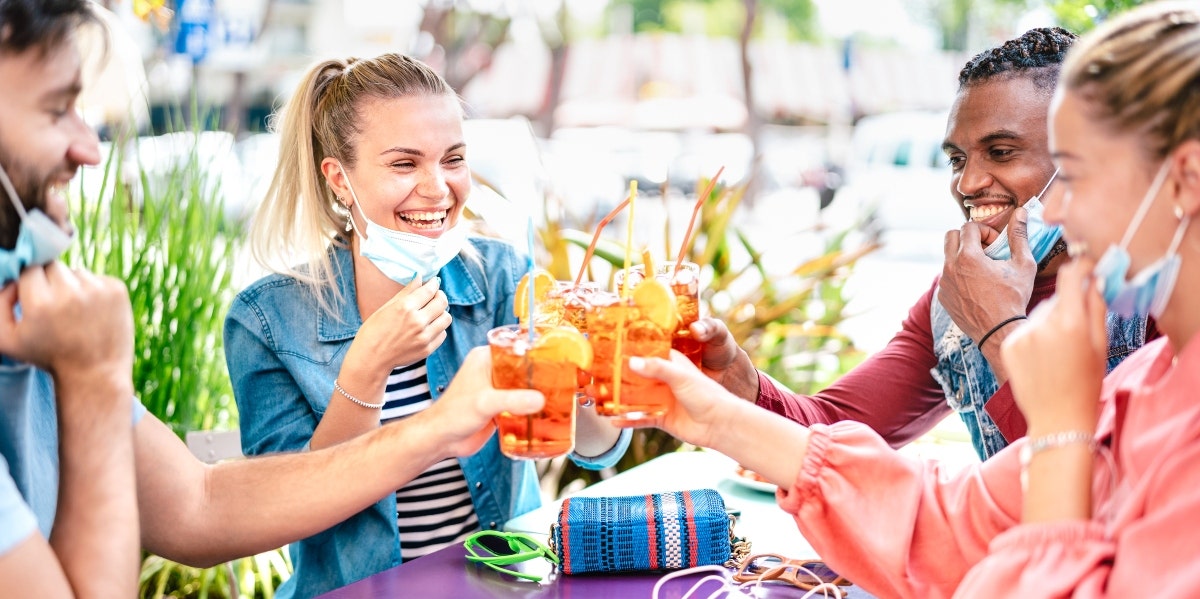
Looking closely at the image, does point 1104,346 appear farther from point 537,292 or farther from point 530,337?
point 537,292

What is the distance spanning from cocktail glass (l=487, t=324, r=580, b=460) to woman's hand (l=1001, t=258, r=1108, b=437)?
659 mm

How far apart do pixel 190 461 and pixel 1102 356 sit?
1.53 metres

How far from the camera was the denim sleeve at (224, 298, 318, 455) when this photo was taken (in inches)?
97.0

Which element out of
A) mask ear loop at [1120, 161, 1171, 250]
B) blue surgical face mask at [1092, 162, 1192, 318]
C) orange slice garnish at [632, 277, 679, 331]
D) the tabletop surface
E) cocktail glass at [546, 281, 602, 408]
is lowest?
the tabletop surface

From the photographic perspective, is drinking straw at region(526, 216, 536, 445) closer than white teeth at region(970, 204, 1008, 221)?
Yes

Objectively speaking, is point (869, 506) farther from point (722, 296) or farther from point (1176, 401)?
point (722, 296)

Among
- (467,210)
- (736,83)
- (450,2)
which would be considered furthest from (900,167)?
(467,210)

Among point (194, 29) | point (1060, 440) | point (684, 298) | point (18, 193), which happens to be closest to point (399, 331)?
point (684, 298)

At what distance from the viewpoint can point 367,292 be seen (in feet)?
8.73

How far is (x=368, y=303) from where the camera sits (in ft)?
8.74

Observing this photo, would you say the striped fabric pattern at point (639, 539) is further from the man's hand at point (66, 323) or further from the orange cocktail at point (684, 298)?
the man's hand at point (66, 323)

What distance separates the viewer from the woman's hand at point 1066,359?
1.34m

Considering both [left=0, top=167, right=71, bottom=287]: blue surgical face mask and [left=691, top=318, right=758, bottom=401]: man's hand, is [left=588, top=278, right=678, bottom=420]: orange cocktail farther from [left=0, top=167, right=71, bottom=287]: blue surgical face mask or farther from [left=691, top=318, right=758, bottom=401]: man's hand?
[left=0, top=167, right=71, bottom=287]: blue surgical face mask

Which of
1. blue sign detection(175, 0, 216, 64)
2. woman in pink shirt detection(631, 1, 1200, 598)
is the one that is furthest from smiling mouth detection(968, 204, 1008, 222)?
blue sign detection(175, 0, 216, 64)
